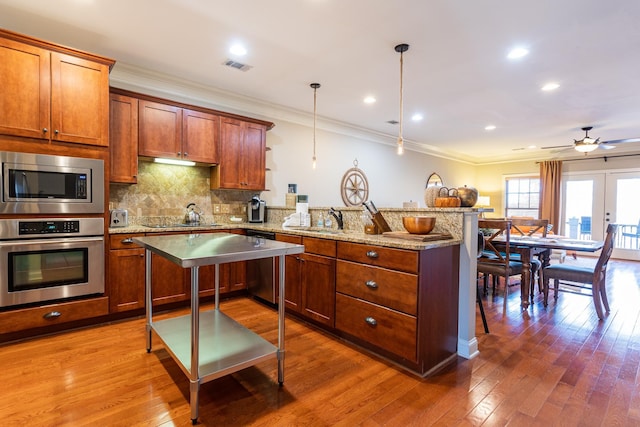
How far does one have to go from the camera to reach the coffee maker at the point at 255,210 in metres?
4.22

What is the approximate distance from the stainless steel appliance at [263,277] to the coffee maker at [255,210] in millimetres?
438

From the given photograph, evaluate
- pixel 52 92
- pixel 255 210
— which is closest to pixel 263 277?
pixel 255 210

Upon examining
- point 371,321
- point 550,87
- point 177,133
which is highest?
point 550,87

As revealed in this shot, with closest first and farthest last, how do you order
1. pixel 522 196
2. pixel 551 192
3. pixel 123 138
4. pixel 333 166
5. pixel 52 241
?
pixel 52 241
pixel 123 138
pixel 333 166
pixel 551 192
pixel 522 196

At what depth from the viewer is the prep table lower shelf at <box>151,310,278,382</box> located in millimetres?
1831

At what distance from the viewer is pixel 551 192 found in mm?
7941

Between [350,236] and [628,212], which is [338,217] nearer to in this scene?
[350,236]

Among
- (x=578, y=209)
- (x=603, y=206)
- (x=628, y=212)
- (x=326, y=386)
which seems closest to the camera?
(x=326, y=386)

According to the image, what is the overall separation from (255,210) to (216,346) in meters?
2.37

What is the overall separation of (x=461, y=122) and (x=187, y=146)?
4.53 m

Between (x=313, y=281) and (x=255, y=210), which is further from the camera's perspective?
(x=255, y=210)

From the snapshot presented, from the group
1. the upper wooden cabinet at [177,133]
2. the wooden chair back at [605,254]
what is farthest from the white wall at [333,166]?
the wooden chair back at [605,254]

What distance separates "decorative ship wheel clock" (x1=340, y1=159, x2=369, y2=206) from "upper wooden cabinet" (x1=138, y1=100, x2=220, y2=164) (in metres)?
2.64

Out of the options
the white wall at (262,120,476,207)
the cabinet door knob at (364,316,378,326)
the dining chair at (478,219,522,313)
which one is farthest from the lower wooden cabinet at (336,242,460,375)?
the white wall at (262,120,476,207)
